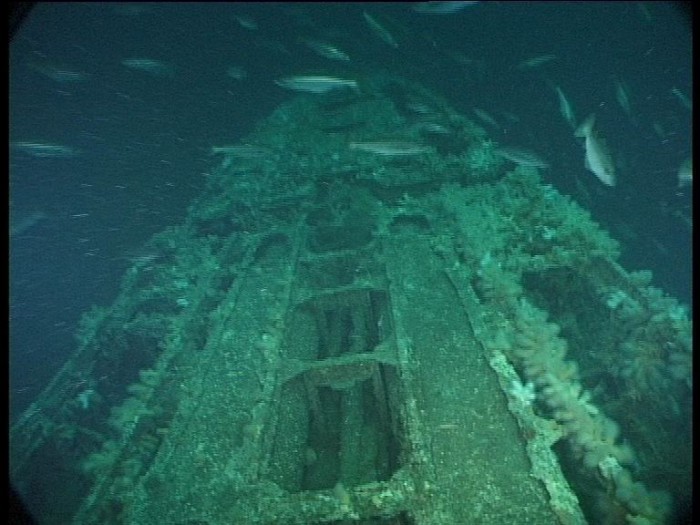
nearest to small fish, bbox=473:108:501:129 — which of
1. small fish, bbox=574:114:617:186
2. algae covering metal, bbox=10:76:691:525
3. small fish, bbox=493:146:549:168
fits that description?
algae covering metal, bbox=10:76:691:525

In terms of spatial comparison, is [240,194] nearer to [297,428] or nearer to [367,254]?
[367,254]

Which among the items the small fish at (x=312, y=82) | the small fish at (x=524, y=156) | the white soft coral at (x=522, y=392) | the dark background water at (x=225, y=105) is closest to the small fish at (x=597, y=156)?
the dark background water at (x=225, y=105)

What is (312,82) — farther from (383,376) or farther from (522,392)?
(522,392)

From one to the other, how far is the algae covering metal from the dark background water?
2.68 meters

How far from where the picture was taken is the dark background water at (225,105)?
25.7ft

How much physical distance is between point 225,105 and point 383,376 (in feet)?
58.5

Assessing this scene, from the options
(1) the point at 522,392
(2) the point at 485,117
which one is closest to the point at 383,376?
(1) the point at 522,392

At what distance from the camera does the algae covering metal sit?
2.83 meters

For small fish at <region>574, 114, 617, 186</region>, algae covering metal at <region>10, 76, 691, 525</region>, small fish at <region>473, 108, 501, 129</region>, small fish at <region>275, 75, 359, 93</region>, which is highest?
small fish at <region>574, 114, 617, 186</region>

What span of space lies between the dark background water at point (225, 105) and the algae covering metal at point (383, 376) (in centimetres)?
268

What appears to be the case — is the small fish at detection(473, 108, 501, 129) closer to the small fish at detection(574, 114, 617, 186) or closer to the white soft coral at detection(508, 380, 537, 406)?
the small fish at detection(574, 114, 617, 186)

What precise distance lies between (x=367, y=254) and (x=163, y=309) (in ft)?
11.9

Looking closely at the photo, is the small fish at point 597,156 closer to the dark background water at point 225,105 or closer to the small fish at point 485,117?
the dark background water at point 225,105

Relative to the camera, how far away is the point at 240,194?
27.3 ft
